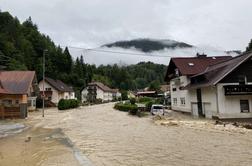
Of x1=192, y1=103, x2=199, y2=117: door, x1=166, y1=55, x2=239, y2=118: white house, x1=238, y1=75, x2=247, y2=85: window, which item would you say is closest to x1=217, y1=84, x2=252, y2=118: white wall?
x1=166, y1=55, x2=239, y2=118: white house

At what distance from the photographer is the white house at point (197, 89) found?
32219 mm

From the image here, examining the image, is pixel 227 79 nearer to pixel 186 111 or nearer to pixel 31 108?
pixel 186 111

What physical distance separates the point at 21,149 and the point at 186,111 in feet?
104

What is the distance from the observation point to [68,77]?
10319cm

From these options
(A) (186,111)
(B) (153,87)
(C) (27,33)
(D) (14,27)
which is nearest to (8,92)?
(A) (186,111)

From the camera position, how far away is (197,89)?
3953 cm

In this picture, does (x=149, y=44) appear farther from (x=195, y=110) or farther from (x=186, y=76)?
(x=195, y=110)

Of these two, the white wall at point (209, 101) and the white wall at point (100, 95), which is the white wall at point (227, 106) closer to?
the white wall at point (209, 101)

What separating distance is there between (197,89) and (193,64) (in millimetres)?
7296

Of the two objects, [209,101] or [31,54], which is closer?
[209,101]

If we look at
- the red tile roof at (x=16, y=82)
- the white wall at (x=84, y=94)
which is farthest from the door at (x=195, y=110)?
the white wall at (x=84, y=94)

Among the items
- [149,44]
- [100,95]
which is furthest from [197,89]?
[149,44]

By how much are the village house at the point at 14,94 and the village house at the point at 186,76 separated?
21947 millimetres

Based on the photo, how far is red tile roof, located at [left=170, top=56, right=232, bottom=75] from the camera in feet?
143
